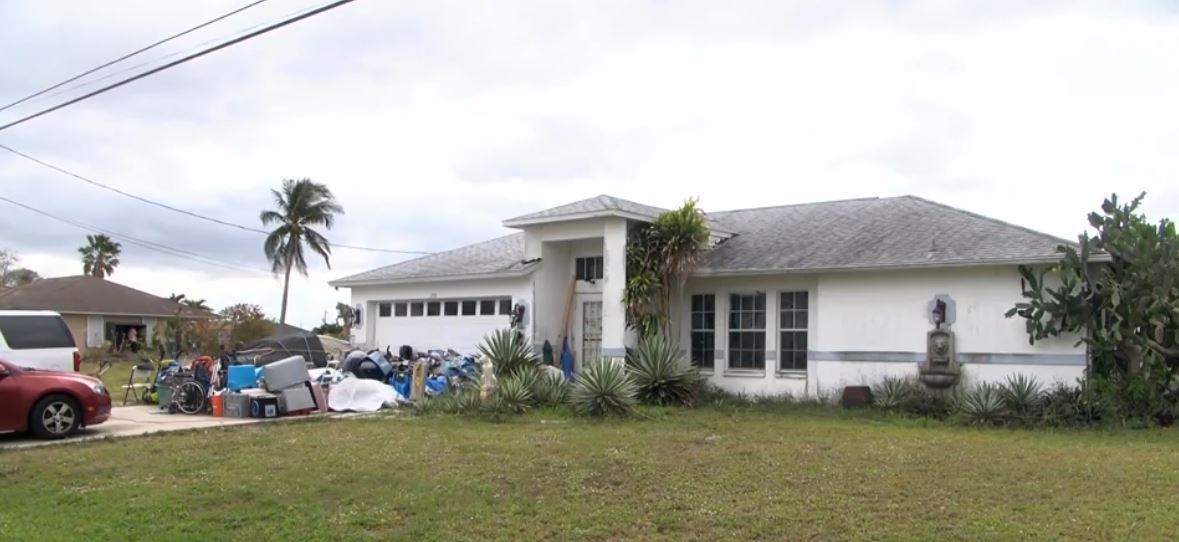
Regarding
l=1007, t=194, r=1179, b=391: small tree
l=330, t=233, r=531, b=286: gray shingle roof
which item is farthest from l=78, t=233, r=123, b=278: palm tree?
l=1007, t=194, r=1179, b=391: small tree

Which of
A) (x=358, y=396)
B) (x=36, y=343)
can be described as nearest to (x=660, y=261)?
(x=358, y=396)

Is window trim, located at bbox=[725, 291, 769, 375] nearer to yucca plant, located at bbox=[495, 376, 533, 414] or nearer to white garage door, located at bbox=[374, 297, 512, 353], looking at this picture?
yucca plant, located at bbox=[495, 376, 533, 414]

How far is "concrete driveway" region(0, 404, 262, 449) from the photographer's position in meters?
12.7

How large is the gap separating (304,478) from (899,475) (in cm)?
582

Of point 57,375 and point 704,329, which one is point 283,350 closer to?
point 57,375

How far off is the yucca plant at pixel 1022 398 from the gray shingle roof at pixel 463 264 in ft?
31.8

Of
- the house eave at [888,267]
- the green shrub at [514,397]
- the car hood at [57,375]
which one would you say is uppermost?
the house eave at [888,267]

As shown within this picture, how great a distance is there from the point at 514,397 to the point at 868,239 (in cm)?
743

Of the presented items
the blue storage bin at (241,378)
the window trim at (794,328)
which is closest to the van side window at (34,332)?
the blue storage bin at (241,378)

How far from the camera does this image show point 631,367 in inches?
672

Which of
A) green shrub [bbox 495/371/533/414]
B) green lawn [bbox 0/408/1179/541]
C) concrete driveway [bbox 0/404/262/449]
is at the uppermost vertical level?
green shrub [bbox 495/371/533/414]

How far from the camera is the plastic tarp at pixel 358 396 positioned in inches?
655

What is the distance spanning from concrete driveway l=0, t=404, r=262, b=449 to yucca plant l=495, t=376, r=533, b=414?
12.4 feet

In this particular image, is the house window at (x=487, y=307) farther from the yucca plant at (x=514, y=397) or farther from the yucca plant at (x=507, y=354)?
the yucca plant at (x=514, y=397)
